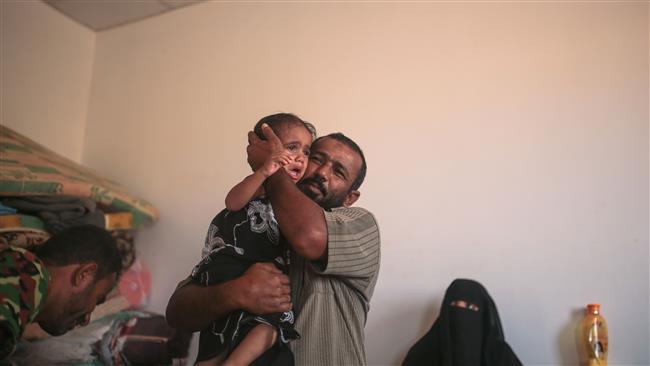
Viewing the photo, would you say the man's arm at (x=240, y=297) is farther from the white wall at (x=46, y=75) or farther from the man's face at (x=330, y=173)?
the white wall at (x=46, y=75)

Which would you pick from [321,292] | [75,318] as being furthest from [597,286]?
[75,318]

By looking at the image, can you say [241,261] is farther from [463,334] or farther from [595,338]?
[595,338]

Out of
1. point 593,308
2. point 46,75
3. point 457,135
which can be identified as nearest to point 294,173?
point 457,135

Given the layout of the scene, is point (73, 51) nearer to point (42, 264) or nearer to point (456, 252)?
point (42, 264)

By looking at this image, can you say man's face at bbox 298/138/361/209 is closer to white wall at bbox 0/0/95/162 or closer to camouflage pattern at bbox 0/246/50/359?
camouflage pattern at bbox 0/246/50/359

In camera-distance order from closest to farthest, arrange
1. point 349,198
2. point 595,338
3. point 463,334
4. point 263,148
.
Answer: point 263,148 → point 349,198 → point 595,338 → point 463,334

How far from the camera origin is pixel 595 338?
1680 millimetres

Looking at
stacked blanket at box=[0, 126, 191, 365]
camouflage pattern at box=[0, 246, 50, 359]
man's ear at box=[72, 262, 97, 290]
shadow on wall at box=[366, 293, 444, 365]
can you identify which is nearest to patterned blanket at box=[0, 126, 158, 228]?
stacked blanket at box=[0, 126, 191, 365]

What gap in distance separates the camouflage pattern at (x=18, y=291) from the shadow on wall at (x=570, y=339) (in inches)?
62.8

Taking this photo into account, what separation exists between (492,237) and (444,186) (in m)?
0.25

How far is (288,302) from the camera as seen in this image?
3.11 ft

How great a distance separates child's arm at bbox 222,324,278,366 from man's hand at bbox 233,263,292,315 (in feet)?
0.14

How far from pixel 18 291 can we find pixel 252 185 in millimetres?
682

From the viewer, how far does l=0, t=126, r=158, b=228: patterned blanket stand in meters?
2.01
